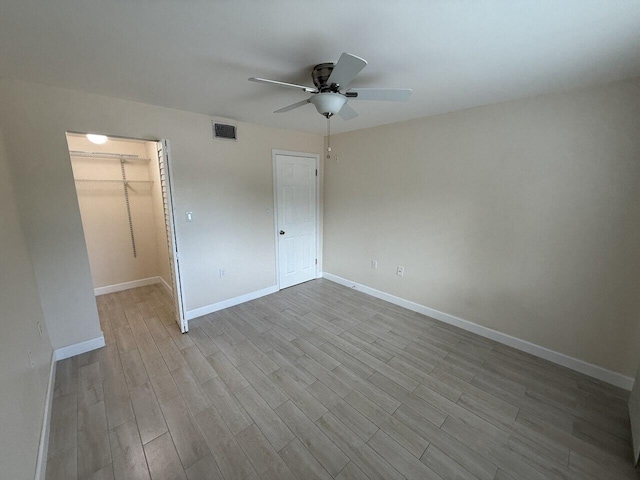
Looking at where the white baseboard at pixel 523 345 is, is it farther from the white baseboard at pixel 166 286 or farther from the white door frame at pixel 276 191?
the white baseboard at pixel 166 286

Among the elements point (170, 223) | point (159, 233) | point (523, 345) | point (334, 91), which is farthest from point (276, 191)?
point (523, 345)

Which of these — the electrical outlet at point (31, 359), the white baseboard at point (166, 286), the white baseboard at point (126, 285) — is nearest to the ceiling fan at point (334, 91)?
the electrical outlet at point (31, 359)

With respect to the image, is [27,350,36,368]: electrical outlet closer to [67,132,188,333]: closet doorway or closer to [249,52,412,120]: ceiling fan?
[67,132,188,333]: closet doorway

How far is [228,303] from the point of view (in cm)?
346

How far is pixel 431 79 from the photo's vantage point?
192cm

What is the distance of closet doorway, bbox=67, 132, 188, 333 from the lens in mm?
3490

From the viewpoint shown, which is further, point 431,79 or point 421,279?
point 421,279

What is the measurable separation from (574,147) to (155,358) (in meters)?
4.14

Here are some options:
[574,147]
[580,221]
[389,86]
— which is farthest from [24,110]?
[580,221]

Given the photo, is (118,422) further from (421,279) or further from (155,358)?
(421,279)

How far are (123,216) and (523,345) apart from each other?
538 cm

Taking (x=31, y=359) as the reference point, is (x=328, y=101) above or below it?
above

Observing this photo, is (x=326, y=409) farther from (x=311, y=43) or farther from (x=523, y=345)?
(x=311, y=43)

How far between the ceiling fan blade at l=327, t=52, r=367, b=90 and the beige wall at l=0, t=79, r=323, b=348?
79.4 inches
